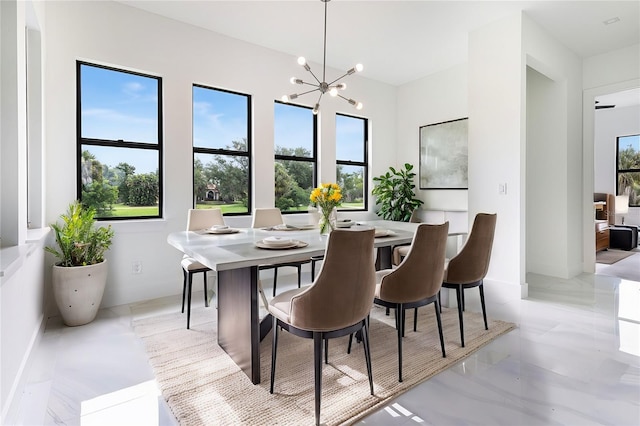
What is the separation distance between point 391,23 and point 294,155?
2.01m

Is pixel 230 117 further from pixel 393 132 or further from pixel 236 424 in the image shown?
pixel 236 424

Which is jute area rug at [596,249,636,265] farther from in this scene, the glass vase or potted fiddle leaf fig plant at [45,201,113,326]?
potted fiddle leaf fig plant at [45,201,113,326]

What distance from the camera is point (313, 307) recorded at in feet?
5.36

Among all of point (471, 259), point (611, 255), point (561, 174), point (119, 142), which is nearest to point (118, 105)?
point (119, 142)

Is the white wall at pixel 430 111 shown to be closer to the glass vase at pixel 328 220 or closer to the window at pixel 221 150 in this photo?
the window at pixel 221 150

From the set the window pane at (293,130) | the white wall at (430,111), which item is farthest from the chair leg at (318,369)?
the white wall at (430,111)

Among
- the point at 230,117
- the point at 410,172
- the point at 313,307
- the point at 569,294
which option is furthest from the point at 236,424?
the point at 410,172

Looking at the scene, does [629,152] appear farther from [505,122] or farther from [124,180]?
[124,180]

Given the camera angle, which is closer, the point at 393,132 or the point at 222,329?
the point at 222,329

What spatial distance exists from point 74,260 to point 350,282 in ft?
8.30

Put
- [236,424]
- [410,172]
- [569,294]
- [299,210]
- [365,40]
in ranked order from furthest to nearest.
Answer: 1. [410,172]
2. [299,210]
3. [365,40]
4. [569,294]
5. [236,424]

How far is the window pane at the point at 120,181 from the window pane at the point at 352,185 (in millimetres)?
2707

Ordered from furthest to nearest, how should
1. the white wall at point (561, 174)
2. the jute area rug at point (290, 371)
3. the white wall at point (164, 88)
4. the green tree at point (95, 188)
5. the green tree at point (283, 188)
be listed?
the green tree at point (283, 188) < the white wall at point (561, 174) < the green tree at point (95, 188) < the white wall at point (164, 88) < the jute area rug at point (290, 371)

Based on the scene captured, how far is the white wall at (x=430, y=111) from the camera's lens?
5012 millimetres
